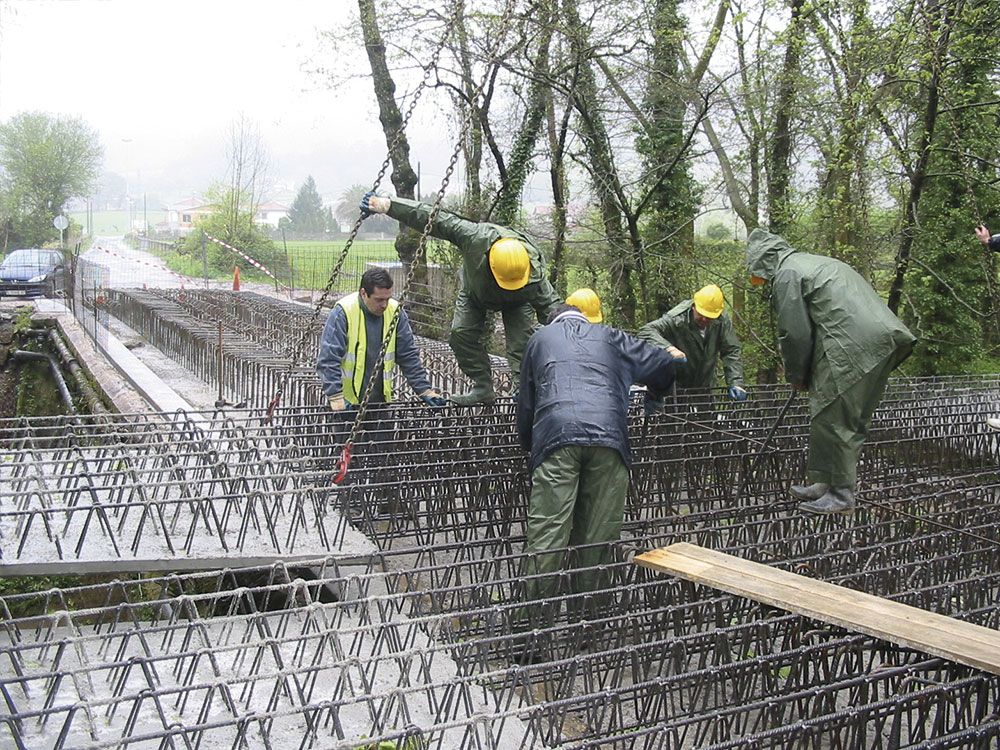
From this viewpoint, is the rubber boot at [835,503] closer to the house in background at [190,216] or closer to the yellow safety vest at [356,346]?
the yellow safety vest at [356,346]

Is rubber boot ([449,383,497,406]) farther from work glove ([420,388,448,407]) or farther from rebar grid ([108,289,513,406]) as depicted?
rebar grid ([108,289,513,406])

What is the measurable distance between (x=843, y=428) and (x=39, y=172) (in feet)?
174

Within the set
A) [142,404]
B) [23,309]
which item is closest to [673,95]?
[142,404]

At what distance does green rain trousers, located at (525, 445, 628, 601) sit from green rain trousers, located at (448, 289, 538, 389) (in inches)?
107

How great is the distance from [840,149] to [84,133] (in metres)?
54.9

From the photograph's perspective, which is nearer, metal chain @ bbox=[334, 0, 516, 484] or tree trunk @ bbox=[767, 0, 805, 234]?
metal chain @ bbox=[334, 0, 516, 484]

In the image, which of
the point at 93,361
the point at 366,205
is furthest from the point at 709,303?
the point at 93,361

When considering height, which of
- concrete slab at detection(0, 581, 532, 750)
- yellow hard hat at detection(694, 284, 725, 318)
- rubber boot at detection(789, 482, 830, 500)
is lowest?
concrete slab at detection(0, 581, 532, 750)

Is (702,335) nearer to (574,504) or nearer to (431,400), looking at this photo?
(431,400)

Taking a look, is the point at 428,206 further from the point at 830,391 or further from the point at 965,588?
the point at 965,588

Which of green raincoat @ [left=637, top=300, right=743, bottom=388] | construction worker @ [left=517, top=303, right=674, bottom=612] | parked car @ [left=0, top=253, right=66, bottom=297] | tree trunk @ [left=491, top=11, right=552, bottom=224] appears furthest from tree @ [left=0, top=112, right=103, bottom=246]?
construction worker @ [left=517, top=303, right=674, bottom=612]

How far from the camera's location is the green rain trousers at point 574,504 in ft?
18.5

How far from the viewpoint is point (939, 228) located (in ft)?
49.9

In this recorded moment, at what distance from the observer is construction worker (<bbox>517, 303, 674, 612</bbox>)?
18.7 ft
